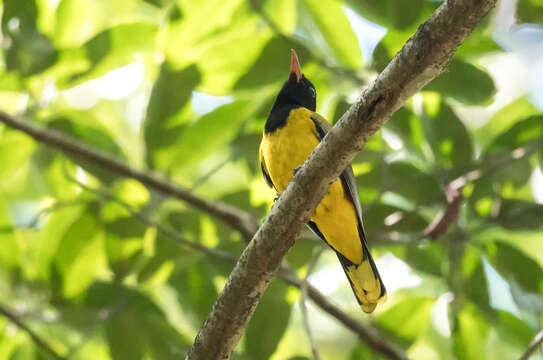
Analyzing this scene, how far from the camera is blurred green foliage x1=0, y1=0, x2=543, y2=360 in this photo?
3.14 meters

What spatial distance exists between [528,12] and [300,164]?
49.6 inches

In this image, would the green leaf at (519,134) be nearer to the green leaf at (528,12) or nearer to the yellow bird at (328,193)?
the green leaf at (528,12)

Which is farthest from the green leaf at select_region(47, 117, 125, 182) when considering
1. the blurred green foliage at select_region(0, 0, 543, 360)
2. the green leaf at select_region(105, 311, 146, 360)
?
the green leaf at select_region(105, 311, 146, 360)

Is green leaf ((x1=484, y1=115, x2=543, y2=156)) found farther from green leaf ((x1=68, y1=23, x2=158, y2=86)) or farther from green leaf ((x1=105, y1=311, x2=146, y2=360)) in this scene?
green leaf ((x1=105, y1=311, x2=146, y2=360))

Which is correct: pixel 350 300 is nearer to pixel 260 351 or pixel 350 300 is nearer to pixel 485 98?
pixel 260 351

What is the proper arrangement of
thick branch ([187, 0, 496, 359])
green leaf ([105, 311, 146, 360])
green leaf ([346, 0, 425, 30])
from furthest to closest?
green leaf ([105, 311, 146, 360])
green leaf ([346, 0, 425, 30])
thick branch ([187, 0, 496, 359])

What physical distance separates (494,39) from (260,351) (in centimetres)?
180

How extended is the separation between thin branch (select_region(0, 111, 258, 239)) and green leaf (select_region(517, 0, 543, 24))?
160 centimetres

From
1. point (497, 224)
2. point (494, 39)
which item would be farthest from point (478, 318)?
point (494, 39)

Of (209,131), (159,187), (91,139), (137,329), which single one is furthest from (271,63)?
(137,329)

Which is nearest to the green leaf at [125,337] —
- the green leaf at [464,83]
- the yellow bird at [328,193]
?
the yellow bird at [328,193]

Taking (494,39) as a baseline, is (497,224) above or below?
below

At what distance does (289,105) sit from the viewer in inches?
136

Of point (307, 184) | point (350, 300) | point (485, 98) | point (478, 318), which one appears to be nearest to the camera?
point (307, 184)
